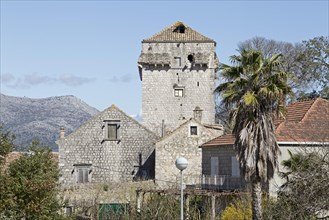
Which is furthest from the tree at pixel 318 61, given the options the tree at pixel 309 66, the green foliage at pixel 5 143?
the green foliage at pixel 5 143

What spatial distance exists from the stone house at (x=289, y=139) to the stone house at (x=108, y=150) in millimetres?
10838

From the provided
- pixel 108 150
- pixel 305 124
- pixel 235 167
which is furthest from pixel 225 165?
pixel 108 150

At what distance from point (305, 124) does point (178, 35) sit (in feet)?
92.1

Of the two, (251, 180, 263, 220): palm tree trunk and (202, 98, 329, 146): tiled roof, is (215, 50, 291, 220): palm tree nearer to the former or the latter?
(251, 180, 263, 220): palm tree trunk

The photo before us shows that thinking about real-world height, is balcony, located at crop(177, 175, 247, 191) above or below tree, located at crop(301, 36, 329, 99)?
below

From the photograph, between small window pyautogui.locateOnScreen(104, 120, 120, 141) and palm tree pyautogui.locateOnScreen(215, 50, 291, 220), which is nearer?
palm tree pyautogui.locateOnScreen(215, 50, 291, 220)

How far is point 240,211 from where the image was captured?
107 feet

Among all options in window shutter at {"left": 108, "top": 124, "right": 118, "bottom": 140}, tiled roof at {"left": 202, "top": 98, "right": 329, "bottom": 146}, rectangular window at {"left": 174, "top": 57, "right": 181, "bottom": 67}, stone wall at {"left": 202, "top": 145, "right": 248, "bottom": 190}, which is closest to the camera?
tiled roof at {"left": 202, "top": 98, "right": 329, "bottom": 146}

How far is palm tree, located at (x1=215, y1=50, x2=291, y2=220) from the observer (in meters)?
29.4

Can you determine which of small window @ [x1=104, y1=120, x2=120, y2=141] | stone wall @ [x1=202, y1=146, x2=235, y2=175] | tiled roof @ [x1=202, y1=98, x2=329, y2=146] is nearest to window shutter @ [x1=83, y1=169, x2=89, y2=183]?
small window @ [x1=104, y1=120, x2=120, y2=141]

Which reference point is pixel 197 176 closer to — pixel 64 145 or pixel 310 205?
pixel 64 145

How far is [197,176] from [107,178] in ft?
29.8

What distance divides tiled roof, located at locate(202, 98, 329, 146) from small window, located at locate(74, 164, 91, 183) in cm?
2060

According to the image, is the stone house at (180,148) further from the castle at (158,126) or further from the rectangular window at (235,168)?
the rectangular window at (235,168)
